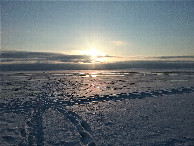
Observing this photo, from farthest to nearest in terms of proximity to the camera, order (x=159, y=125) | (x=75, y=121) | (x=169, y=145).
Result: (x=75, y=121), (x=159, y=125), (x=169, y=145)

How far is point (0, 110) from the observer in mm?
5543

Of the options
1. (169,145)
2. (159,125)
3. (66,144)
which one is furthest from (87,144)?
(159,125)

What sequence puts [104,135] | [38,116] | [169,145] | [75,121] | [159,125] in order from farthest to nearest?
1. [38,116]
2. [75,121]
3. [159,125]
4. [104,135]
5. [169,145]

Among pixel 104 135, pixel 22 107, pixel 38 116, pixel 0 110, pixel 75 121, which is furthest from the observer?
pixel 22 107

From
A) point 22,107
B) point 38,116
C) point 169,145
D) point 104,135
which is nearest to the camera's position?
point 169,145

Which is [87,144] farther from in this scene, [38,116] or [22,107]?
[22,107]

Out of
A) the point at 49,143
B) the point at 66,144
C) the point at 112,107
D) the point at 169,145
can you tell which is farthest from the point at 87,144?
the point at 112,107

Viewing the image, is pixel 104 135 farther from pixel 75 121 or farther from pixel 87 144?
pixel 75 121

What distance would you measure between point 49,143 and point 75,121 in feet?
4.14

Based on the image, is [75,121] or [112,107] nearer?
[75,121]

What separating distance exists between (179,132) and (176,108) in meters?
2.08

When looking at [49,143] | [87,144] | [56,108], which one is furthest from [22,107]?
[87,144]

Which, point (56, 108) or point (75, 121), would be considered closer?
point (75, 121)

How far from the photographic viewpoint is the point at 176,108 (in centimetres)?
567
